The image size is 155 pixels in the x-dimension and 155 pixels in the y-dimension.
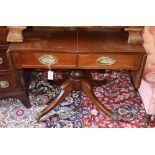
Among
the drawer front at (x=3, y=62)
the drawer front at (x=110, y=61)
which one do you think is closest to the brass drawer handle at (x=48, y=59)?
the drawer front at (x=110, y=61)

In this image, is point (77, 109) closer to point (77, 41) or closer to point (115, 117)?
point (115, 117)

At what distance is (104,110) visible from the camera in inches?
59.7

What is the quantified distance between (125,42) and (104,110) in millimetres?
565

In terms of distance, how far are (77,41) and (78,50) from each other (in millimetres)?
83

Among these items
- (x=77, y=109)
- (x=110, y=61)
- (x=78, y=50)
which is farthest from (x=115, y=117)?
(x=78, y=50)

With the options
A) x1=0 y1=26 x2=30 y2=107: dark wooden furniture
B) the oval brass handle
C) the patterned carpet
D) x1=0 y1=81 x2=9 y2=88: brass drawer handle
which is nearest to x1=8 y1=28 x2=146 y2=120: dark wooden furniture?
the oval brass handle

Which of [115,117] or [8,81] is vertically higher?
[8,81]

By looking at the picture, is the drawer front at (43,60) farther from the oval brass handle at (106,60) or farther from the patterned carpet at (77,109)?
the patterned carpet at (77,109)

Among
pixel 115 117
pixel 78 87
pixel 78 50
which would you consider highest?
pixel 78 50

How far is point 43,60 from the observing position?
1138 mm
